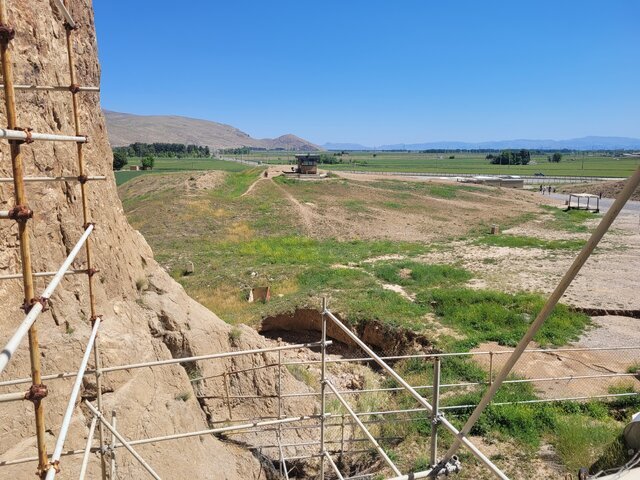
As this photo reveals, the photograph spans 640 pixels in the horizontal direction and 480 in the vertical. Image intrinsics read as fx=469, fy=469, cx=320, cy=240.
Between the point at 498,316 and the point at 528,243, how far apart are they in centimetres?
1465

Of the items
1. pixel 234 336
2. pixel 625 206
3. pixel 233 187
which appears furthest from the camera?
pixel 233 187

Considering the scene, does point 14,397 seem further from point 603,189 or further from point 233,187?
point 603,189

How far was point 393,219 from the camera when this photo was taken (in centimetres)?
3850

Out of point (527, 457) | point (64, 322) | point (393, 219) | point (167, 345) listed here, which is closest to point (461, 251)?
point (393, 219)

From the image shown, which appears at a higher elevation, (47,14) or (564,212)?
(47,14)

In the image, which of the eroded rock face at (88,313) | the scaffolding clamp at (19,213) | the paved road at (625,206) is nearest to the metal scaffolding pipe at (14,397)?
the scaffolding clamp at (19,213)

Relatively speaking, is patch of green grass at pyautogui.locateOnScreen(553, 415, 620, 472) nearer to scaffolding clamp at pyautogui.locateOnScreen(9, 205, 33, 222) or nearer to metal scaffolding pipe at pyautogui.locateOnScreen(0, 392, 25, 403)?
metal scaffolding pipe at pyautogui.locateOnScreen(0, 392, 25, 403)

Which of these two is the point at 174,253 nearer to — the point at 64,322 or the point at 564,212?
the point at 64,322

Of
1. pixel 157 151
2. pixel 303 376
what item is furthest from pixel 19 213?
pixel 157 151

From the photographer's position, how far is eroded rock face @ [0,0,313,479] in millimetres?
6488

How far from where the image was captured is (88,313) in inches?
302

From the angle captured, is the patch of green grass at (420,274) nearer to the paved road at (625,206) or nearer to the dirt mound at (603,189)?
the paved road at (625,206)

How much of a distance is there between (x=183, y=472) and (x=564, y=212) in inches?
1727

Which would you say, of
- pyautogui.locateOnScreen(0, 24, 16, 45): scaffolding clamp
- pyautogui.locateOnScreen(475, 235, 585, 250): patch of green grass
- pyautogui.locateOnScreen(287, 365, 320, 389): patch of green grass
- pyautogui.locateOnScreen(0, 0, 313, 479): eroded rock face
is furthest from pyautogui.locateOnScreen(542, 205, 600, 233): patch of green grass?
pyautogui.locateOnScreen(0, 24, 16, 45): scaffolding clamp
